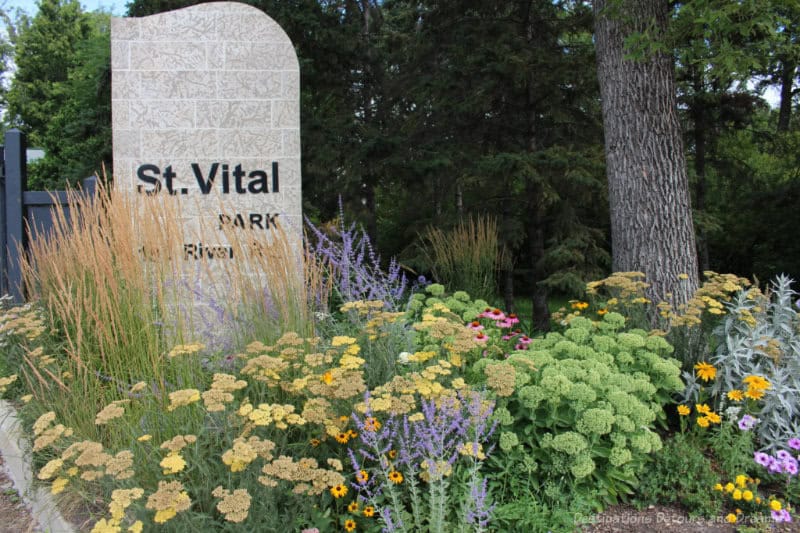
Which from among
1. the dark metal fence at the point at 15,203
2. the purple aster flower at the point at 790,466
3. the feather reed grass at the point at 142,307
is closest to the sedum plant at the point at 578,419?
the purple aster flower at the point at 790,466

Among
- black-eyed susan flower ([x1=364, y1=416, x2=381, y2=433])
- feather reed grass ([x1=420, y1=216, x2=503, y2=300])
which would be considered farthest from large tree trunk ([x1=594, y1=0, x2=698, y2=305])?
black-eyed susan flower ([x1=364, y1=416, x2=381, y2=433])

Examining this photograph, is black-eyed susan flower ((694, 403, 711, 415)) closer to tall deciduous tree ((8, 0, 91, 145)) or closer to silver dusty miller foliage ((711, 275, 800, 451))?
silver dusty miller foliage ((711, 275, 800, 451))

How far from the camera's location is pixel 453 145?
7.44 metres

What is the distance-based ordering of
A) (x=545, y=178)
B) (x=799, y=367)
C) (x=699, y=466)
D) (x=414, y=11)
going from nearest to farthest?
(x=699, y=466)
(x=799, y=367)
(x=545, y=178)
(x=414, y=11)

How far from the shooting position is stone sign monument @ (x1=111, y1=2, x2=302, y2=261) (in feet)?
15.3

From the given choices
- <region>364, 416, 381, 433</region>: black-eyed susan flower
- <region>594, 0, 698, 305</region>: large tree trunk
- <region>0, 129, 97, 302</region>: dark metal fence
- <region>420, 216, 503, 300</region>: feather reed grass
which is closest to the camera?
<region>364, 416, 381, 433</region>: black-eyed susan flower

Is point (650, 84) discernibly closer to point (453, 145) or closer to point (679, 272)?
point (679, 272)

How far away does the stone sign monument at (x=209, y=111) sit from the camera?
4676mm

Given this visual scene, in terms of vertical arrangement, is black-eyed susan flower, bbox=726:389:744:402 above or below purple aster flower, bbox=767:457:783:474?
above

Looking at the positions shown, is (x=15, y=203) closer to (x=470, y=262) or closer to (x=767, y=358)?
(x=470, y=262)

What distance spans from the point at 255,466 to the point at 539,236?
5.61 meters

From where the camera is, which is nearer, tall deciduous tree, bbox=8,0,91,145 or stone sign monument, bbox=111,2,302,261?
stone sign monument, bbox=111,2,302,261

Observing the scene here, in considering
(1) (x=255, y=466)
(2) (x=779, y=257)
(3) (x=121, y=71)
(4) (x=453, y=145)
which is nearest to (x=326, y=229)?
(3) (x=121, y=71)

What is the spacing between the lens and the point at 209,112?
15.6 feet
